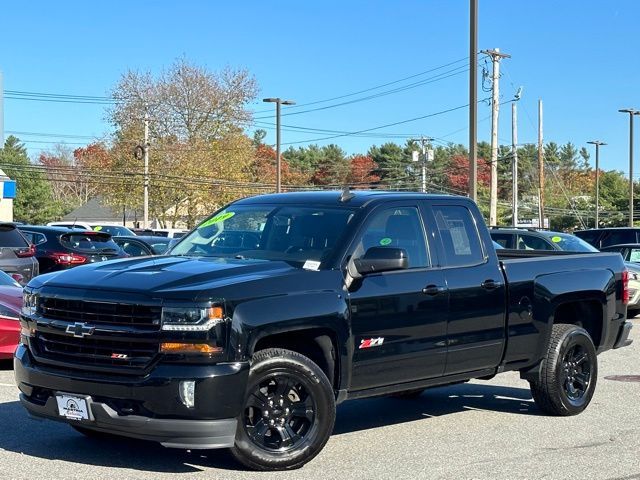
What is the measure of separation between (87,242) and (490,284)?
1428 cm

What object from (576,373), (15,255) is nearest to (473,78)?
(15,255)

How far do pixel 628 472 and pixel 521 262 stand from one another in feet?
7.27

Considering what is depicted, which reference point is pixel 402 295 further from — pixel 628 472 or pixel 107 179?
pixel 107 179

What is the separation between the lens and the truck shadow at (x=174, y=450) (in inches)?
264

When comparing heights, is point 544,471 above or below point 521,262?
below

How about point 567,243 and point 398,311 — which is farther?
point 567,243

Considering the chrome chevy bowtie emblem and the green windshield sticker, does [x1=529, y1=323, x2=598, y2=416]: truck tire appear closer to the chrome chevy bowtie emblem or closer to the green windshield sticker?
the green windshield sticker

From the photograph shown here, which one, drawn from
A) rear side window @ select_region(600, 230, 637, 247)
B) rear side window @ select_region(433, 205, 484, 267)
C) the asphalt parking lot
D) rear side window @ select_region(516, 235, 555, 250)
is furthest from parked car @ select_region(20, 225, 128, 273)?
rear side window @ select_region(433, 205, 484, 267)

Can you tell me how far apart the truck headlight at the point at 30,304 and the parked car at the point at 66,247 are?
42.5 feet

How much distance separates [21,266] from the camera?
1623cm

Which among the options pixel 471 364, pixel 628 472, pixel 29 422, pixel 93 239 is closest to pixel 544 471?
pixel 628 472

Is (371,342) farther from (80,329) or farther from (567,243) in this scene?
(567,243)

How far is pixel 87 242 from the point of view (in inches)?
813

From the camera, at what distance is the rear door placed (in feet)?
24.8
